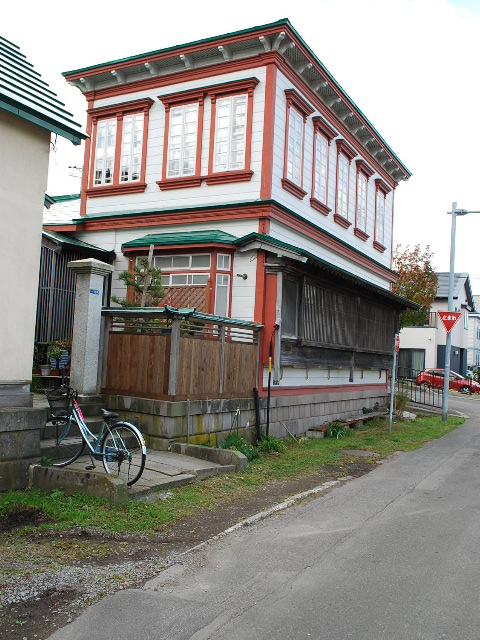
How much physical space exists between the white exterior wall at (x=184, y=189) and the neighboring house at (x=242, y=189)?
3 centimetres

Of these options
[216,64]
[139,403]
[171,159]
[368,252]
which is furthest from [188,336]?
[368,252]

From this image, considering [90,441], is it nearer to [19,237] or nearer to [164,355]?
[164,355]

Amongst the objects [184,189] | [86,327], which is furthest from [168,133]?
[86,327]

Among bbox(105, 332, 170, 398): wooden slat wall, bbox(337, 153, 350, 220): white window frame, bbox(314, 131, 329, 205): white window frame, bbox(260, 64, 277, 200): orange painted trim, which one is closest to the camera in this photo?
bbox(105, 332, 170, 398): wooden slat wall

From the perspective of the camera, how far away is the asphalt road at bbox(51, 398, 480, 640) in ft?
14.3

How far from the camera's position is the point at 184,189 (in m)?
15.5

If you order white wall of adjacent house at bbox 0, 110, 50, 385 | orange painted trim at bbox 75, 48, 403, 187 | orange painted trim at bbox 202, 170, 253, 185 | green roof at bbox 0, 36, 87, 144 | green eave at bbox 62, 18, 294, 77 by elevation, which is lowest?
white wall of adjacent house at bbox 0, 110, 50, 385

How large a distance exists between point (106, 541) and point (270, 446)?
21.3 feet

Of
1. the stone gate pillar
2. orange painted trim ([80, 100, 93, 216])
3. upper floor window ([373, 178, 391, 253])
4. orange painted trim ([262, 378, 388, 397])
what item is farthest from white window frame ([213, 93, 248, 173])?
upper floor window ([373, 178, 391, 253])

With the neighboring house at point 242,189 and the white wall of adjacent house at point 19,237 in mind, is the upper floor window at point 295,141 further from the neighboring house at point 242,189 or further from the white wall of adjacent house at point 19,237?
the white wall of adjacent house at point 19,237

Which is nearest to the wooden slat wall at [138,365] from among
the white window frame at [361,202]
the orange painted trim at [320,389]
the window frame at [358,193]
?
the orange painted trim at [320,389]

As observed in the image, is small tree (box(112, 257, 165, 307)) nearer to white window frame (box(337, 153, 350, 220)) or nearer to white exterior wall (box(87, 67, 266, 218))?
white exterior wall (box(87, 67, 266, 218))

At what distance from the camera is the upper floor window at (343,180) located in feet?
60.2

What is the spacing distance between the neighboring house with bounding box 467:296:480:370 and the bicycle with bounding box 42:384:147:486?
54972mm
